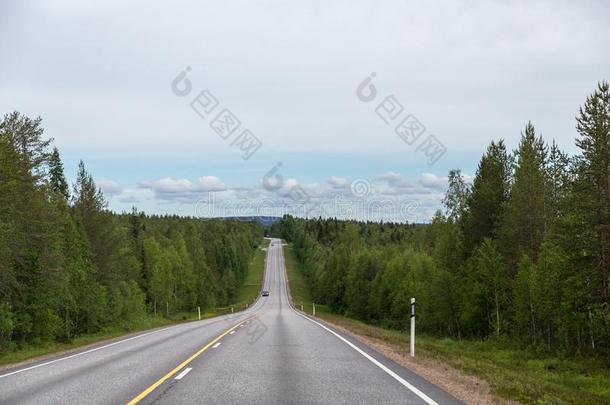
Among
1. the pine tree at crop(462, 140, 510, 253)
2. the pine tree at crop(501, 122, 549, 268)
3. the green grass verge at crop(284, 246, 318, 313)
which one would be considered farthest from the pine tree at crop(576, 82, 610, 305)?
the green grass verge at crop(284, 246, 318, 313)

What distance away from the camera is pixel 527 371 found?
21641mm

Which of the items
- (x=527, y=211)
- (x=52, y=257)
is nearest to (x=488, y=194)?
(x=527, y=211)

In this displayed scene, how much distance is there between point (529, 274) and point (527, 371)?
471 inches

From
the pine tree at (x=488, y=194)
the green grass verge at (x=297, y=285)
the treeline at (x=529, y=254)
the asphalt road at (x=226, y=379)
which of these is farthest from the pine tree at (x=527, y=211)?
the green grass verge at (x=297, y=285)

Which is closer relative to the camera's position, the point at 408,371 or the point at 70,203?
the point at 408,371

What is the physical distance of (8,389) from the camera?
33.1 ft

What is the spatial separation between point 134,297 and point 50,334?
928 inches

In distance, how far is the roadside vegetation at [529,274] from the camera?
2269cm

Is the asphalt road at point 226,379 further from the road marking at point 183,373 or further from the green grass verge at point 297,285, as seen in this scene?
the green grass verge at point 297,285

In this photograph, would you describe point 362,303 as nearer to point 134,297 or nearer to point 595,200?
point 134,297

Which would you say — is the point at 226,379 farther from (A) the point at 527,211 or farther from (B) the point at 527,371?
(A) the point at 527,211

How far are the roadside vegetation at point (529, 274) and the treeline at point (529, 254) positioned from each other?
7 cm

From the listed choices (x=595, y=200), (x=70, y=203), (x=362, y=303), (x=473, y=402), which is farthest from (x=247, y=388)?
(x=362, y=303)

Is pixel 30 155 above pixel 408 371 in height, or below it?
above
